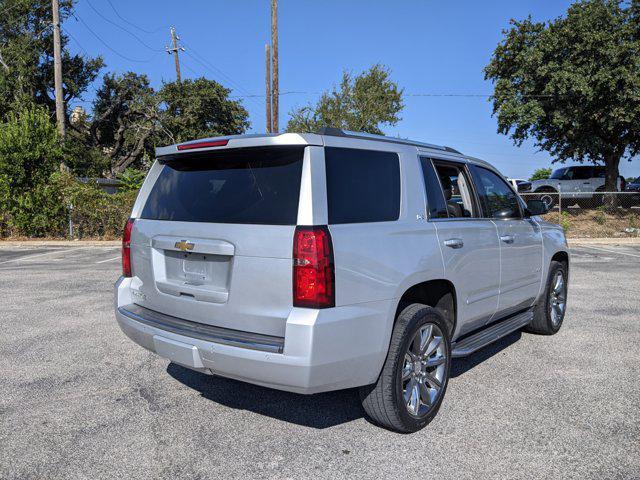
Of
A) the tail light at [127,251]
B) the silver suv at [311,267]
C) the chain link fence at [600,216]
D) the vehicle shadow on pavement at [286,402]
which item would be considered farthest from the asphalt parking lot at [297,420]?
the chain link fence at [600,216]

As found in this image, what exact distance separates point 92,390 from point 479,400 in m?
3.02

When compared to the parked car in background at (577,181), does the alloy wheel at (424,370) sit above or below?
below

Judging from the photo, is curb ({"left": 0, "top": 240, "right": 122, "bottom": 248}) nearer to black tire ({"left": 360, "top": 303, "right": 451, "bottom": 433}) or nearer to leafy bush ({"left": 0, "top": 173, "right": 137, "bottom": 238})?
leafy bush ({"left": 0, "top": 173, "right": 137, "bottom": 238})

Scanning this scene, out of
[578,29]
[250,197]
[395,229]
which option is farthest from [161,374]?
[578,29]

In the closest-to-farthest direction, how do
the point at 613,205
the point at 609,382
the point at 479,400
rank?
1. the point at 479,400
2. the point at 609,382
3. the point at 613,205

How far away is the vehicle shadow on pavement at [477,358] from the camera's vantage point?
4.70 metres

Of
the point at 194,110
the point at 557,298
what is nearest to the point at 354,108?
the point at 194,110

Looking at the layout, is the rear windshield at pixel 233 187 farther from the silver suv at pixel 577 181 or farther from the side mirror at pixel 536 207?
the silver suv at pixel 577 181

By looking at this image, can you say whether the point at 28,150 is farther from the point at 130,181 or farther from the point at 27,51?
the point at 27,51

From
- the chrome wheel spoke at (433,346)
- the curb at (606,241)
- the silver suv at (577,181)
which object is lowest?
the curb at (606,241)

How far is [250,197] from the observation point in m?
3.19

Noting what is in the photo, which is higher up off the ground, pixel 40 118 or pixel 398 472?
pixel 40 118

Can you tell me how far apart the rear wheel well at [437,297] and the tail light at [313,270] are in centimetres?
78

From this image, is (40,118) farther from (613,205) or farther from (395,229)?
(613,205)
